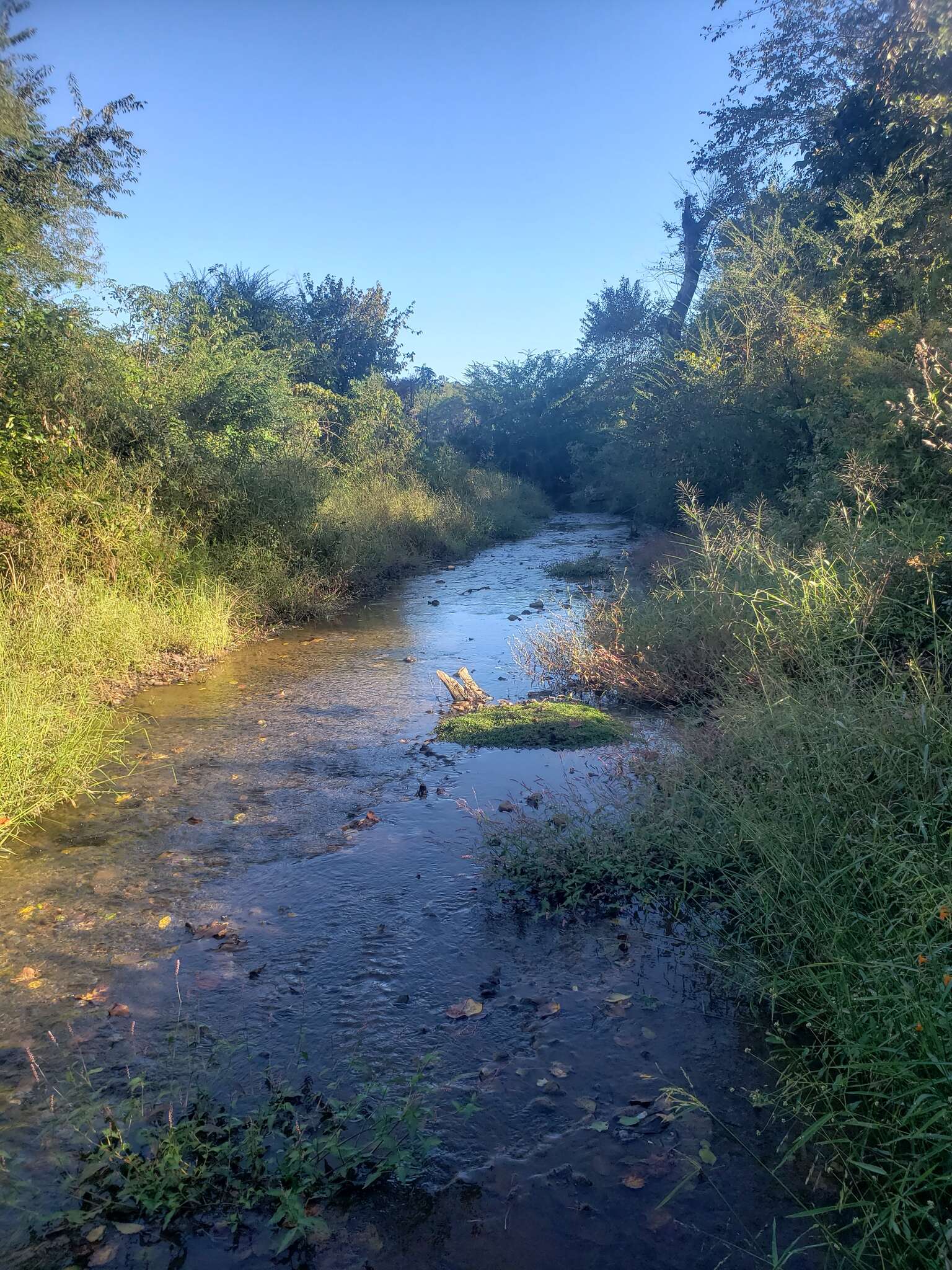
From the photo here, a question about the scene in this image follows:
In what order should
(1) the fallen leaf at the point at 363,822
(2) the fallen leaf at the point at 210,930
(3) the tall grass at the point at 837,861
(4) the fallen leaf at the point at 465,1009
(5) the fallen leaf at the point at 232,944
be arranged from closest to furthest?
(3) the tall grass at the point at 837,861 → (4) the fallen leaf at the point at 465,1009 → (5) the fallen leaf at the point at 232,944 → (2) the fallen leaf at the point at 210,930 → (1) the fallen leaf at the point at 363,822

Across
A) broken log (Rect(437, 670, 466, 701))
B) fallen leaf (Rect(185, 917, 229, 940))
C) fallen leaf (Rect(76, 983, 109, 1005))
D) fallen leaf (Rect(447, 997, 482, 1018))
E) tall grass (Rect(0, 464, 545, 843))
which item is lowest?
fallen leaf (Rect(447, 997, 482, 1018))

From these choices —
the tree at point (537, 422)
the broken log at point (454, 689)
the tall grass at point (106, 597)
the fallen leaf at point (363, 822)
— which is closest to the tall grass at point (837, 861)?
the fallen leaf at point (363, 822)

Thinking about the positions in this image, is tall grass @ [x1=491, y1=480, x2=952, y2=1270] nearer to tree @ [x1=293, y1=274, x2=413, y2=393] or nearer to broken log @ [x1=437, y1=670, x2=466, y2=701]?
broken log @ [x1=437, y1=670, x2=466, y2=701]

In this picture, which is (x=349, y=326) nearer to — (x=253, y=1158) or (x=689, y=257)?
(x=689, y=257)

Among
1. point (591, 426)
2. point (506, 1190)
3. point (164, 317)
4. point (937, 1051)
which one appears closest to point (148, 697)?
point (506, 1190)

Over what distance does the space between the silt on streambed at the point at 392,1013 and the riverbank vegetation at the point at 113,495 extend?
121 cm

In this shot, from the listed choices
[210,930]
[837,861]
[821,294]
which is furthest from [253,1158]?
[821,294]

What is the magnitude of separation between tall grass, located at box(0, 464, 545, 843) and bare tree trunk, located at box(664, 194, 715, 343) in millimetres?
14401

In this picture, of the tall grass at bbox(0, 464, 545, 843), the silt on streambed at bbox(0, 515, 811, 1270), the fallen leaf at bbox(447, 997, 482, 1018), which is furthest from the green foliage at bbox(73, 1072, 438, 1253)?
the tall grass at bbox(0, 464, 545, 843)

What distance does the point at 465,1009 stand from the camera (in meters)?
3.65

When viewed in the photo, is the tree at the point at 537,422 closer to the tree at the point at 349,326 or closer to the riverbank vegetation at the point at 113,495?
the tree at the point at 349,326

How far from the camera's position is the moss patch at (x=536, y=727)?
6992 mm

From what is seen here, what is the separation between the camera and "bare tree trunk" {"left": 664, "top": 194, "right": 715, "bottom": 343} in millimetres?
25469

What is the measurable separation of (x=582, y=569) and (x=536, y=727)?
35.7 feet
